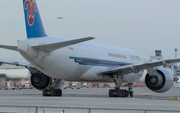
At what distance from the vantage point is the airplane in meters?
23.9

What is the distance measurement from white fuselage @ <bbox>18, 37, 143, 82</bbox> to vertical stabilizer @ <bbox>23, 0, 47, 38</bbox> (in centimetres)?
63

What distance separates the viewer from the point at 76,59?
27.4 meters

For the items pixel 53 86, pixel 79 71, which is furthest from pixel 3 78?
pixel 79 71

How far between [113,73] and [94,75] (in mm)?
1821

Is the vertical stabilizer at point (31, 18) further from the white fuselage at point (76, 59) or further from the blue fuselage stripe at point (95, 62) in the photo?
the blue fuselage stripe at point (95, 62)

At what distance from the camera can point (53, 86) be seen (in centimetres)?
3030

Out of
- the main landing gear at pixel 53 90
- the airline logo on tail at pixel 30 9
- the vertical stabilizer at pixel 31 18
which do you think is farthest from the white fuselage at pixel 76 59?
the main landing gear at pixel 53 90

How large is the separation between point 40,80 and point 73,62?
5304 millimetres

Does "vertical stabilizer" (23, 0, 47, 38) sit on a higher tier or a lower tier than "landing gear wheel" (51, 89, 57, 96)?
higher

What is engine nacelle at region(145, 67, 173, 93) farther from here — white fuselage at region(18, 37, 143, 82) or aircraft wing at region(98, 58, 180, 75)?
white fuselage at region(18, 37, 143, 82)

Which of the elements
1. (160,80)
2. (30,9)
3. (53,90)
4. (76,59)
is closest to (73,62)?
(76,59)

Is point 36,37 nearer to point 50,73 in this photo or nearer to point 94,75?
Result: point 50,73

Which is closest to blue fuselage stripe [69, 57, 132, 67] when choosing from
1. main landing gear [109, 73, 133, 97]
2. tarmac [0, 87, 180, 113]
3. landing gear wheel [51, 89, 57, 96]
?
main landing gear [109, 73, 133, 97]

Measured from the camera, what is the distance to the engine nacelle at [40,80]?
30750 millimetres
